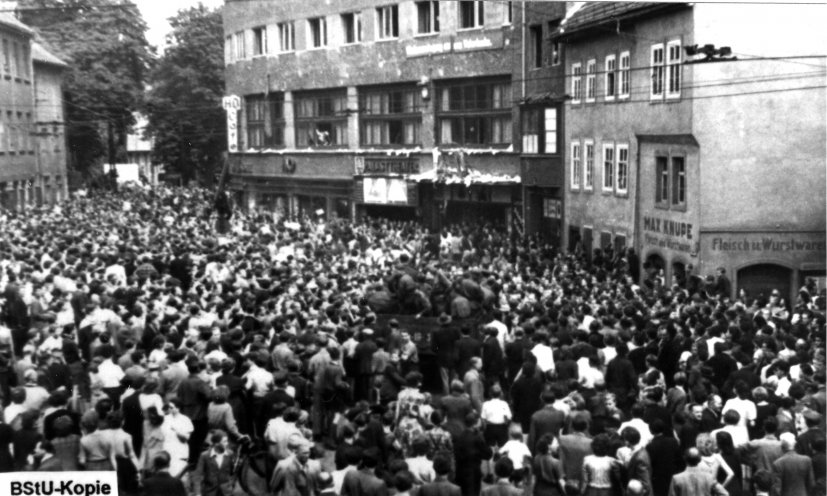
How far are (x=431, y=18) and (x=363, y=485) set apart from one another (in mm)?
26527

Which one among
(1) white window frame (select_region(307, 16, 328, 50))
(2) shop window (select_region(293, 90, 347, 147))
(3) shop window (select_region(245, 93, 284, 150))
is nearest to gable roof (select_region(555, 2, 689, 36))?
(1) white window frame (select_region(307, 16, 328, 50))

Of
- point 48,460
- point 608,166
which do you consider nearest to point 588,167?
point 608,166

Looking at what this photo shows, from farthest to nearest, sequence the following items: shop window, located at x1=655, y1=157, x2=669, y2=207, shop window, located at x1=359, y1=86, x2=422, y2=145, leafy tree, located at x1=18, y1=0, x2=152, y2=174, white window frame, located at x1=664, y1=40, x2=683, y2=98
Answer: shop window, located at x1=359, y1=86, x2=422, y2=145 → shop window, located at x1=655, y1=157, x2=669, y2=207 → white window frame, located at x1=664, y1=40, x2=683, y2=98 → leafy tree, located at x1=18, y1=0, x2=152, y2=174

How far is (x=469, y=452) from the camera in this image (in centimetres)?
1144

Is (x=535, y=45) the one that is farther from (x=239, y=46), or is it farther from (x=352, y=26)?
(x=239, y=46)

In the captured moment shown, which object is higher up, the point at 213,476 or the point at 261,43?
the point at 261,43

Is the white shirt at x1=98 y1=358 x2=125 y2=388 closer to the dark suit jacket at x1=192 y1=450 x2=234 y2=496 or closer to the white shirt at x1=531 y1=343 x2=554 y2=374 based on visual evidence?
the dark suit jacket at x1=192 y1=450 x2=234 y2=496

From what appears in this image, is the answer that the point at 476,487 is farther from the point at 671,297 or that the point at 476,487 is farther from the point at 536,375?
the point at 671,297

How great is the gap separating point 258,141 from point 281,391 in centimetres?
2351

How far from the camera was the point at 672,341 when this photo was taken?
14281mm

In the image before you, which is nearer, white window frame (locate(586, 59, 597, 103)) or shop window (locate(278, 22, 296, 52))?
white window frame (locate(586, 59, 597, 103))

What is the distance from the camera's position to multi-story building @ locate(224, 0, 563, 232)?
3359 centimetres

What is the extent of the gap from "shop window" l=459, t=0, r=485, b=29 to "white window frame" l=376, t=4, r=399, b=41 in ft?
7.61

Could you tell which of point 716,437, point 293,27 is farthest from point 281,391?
point 293,27
